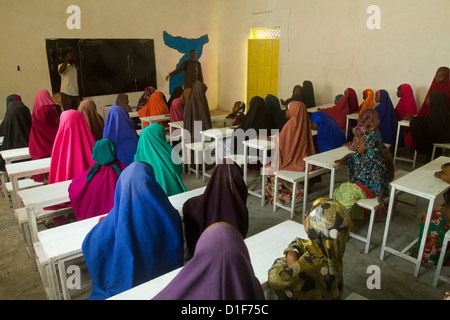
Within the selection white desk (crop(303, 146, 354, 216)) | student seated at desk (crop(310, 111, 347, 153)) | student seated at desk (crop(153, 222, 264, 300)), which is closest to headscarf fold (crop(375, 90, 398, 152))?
student seated at desk (crop(310, 111, 347, 153))

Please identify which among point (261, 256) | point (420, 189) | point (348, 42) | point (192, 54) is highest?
point (348, 42)

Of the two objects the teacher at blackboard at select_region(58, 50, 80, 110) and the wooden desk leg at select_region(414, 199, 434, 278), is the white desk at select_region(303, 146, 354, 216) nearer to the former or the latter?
the wooden desk leg at select_region(414, 199, 434, 278)

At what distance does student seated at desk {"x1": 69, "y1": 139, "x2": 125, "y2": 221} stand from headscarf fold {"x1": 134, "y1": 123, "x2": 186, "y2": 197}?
0.50 m

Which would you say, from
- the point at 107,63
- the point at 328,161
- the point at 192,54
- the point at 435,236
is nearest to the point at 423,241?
the point at 435,236

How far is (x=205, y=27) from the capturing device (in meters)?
9.94

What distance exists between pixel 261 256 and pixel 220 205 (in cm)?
53

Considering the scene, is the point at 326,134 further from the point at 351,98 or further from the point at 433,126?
the point at 351,98

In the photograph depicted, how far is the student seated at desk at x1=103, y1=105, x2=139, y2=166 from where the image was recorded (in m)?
4.34

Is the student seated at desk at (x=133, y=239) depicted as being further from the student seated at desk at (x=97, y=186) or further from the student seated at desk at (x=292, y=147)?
the student seated at desk at (x=292, y=147)

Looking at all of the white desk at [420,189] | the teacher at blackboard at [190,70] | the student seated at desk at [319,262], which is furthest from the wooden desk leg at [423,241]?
the teacher at blackboard at [190,70]

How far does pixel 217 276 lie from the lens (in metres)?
1.18

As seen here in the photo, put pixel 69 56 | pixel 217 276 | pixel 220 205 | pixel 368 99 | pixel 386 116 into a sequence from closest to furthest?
1. pixel 217 276
2. pixel 220 205
3. pixel 386 116
4. pixel 368 99
5. pixel 69 56

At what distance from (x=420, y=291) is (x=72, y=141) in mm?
3608
